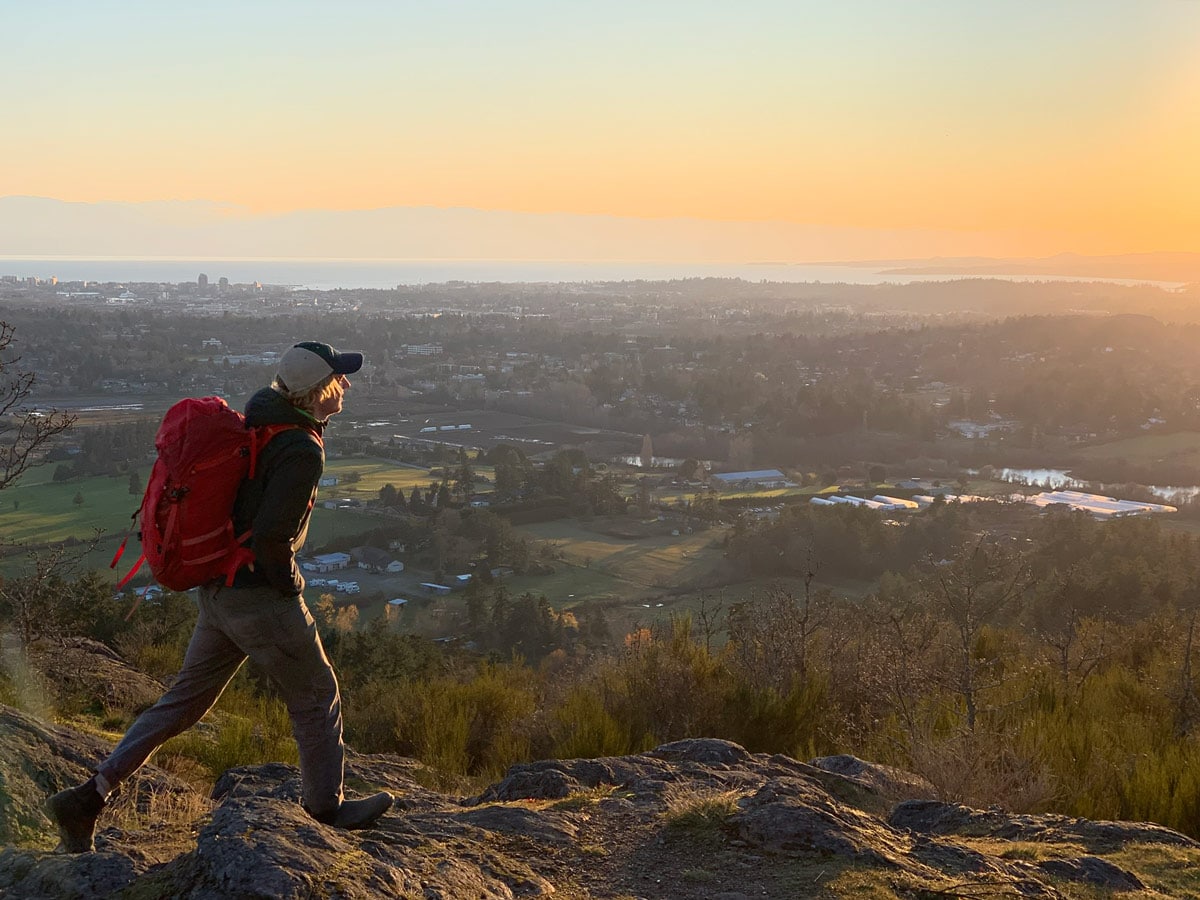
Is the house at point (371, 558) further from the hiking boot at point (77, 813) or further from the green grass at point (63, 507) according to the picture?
the hiking boot at point (77, 813)

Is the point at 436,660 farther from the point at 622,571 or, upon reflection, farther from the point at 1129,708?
the point at 622,571

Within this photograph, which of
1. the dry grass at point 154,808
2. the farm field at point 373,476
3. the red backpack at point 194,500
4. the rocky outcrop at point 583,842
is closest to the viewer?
the rocky outcrop at point 583,842

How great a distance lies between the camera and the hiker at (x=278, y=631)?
2910 mm

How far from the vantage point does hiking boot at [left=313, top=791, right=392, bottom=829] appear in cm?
307

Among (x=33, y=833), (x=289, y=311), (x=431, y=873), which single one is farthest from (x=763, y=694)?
(x=289, y=311)

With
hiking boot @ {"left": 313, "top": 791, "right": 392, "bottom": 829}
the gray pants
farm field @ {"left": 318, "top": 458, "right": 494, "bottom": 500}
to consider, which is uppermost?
the gray pants

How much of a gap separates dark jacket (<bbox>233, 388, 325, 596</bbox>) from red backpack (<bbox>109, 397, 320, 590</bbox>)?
0.05 meters

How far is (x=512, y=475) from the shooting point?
106 ft

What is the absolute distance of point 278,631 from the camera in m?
2.96

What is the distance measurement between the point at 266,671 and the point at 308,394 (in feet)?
2.91

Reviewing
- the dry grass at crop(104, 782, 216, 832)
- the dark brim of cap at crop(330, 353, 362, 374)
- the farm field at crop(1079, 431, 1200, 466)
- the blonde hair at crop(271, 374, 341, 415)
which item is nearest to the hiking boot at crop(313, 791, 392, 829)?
the dry grass at crop(104, 782, 216, 832)

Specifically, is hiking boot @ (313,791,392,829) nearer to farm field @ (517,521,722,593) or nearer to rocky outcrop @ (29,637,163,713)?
rocky outcrop @ (29,637,163,713)

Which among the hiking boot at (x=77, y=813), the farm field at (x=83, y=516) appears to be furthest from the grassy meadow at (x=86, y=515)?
the hiking boot at (x=77, y=813)

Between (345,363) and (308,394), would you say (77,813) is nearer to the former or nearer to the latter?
(308,394)
